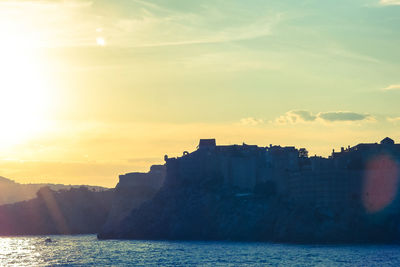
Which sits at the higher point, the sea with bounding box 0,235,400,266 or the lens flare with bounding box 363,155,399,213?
the lens flare with bounding box 363,155,399,213

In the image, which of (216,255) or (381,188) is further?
(381,188)

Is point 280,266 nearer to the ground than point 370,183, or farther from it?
nearer to the ground

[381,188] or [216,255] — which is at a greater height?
[381,188]

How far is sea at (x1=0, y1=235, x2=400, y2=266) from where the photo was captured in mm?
150000

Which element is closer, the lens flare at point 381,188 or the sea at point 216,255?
the sea at point 216,255

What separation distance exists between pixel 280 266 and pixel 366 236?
5562 centimetres

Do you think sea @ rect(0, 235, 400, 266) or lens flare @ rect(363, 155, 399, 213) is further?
lens flare @ rect(363, 155, 399, 213)

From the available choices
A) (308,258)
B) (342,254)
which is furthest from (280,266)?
(342,254)

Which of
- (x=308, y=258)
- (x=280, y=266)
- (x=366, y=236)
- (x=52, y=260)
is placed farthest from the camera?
(x=366, y=236)

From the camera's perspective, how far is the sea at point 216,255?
150000mm

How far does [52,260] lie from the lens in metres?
167

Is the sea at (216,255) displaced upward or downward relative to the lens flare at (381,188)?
downward

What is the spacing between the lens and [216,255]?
543ft

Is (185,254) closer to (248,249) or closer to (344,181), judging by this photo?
(248,249)
